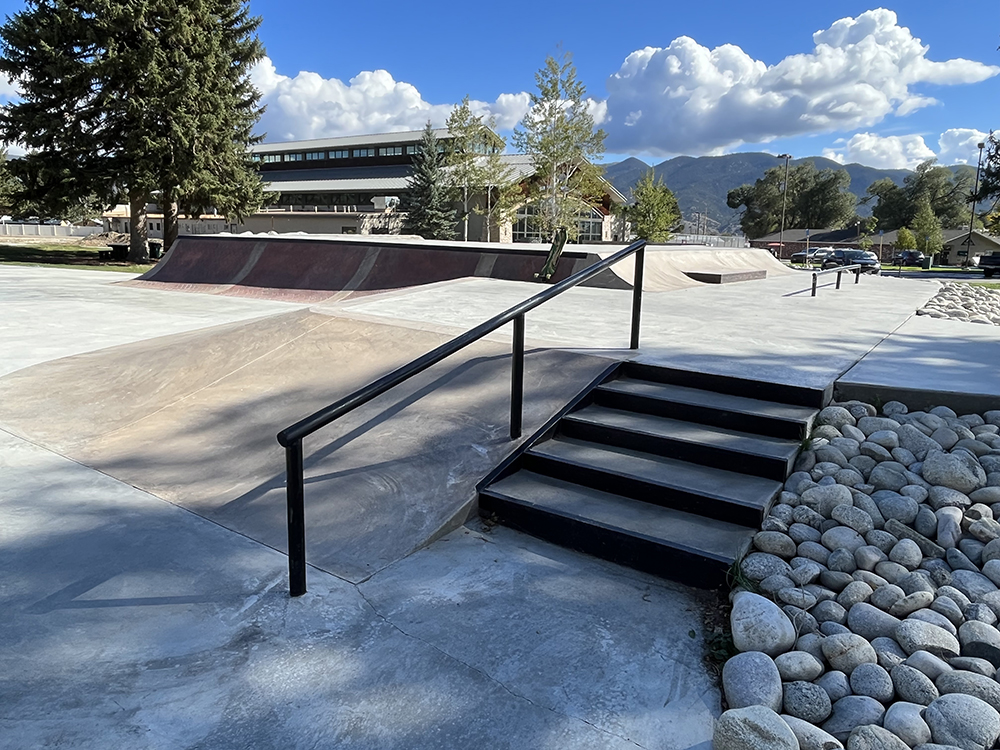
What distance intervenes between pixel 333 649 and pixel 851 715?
1.66 meters

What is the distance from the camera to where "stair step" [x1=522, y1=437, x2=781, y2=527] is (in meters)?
2.95

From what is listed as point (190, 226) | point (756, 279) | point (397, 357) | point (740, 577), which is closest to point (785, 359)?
point (740, 577)

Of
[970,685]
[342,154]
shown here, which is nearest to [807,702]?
[970,685]

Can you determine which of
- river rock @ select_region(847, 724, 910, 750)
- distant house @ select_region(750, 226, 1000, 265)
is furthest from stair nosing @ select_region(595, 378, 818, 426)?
distant house @ select_region(750, 226, 1000, 265)

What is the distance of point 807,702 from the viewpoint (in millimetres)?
1984

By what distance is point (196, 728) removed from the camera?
75.0 inches

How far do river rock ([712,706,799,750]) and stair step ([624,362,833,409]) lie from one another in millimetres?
2188

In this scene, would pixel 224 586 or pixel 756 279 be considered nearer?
pixel 224 586

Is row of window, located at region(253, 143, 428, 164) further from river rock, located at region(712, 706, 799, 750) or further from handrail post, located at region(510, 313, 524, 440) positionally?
river rock, located at region(712, 706, 799, 750)

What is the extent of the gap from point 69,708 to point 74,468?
8.08 ft

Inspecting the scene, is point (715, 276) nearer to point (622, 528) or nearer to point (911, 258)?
point (622, 528)

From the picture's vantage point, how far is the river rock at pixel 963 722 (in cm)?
178

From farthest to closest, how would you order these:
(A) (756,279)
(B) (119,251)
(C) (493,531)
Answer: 1. (B) (119,251)
2. (A) (756,279)
3. (C) (493,531)

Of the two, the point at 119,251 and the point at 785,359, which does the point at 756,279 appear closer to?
the point at 785,359
